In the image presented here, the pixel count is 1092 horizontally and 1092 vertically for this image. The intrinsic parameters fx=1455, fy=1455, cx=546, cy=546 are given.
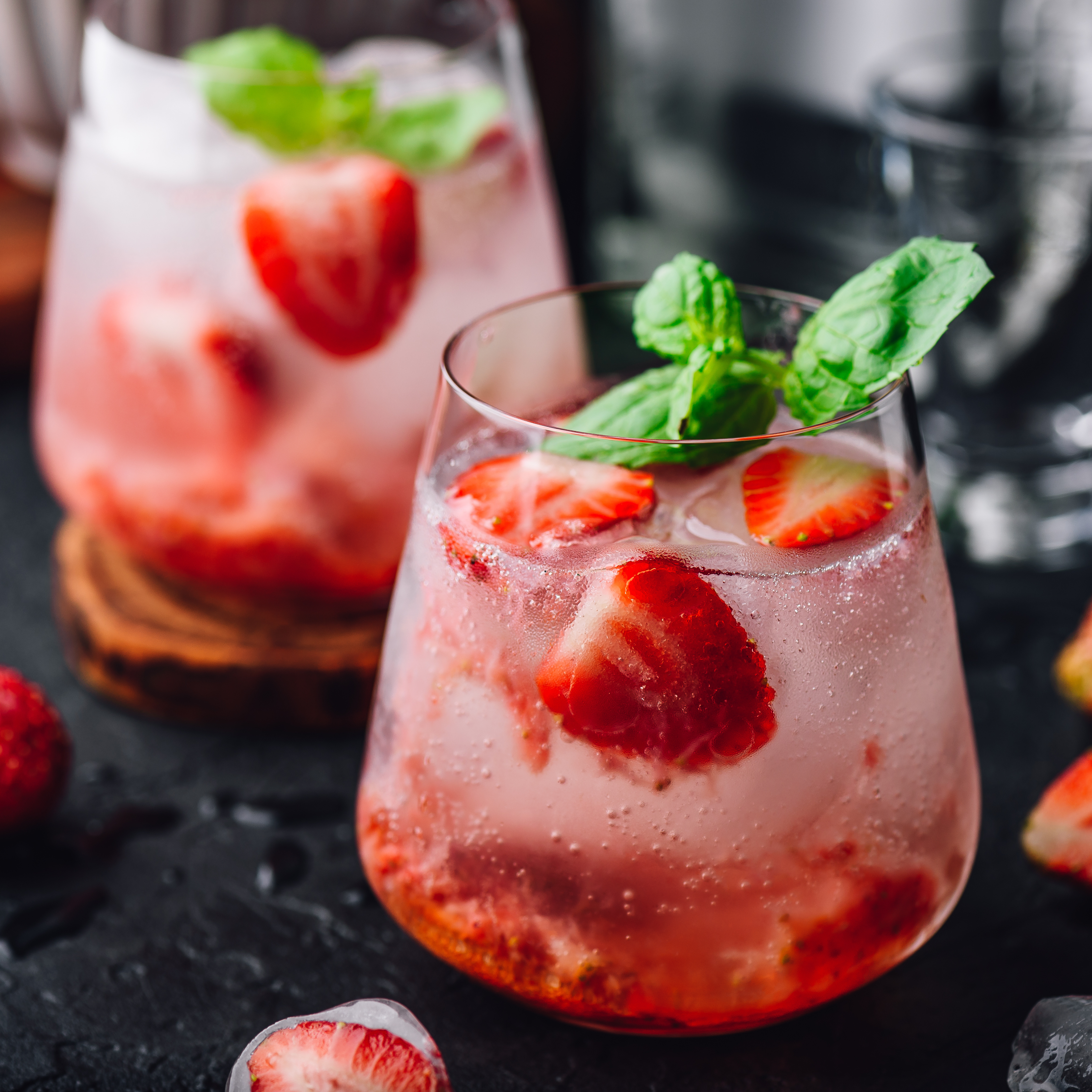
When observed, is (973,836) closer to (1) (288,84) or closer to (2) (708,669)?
(2) (708,669)

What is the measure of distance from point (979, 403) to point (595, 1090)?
989 millimetres

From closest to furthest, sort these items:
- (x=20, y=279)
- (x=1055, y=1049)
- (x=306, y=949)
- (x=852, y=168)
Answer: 1. (x=1055, y=1049)
2. (x=306, y=949)
3. (x=852, y=168)
4. (x=20, y=279)

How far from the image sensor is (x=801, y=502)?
2.68ft

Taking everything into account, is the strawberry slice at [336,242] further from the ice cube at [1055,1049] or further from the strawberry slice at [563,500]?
the ice cube at [1055,1049]

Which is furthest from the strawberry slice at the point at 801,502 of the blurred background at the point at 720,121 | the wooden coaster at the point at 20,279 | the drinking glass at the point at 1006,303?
the wooden coaster at the point at 20,279

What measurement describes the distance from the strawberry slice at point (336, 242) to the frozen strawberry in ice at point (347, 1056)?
1.83ft

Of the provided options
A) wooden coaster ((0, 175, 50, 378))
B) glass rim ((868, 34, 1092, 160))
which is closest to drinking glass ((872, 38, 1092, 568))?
glass rim ((868, 34, 1092, 160))

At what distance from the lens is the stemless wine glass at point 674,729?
31.1 inches

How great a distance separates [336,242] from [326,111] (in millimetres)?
128

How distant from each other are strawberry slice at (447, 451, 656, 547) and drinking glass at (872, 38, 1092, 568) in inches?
31.6

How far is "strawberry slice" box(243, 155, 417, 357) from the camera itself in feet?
3.74

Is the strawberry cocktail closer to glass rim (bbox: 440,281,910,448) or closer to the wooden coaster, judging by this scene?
glass rim (bbox: 440,281,910,448)

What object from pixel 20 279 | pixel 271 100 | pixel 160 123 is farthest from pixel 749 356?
pixel 20 279

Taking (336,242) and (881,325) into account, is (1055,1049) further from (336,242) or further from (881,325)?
(336,242)
